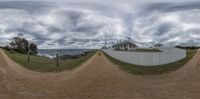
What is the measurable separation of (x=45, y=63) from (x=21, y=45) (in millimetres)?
503

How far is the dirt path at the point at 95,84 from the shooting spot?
5297 millimetres

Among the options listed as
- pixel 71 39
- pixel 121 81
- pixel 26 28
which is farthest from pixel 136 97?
pixel 26 28

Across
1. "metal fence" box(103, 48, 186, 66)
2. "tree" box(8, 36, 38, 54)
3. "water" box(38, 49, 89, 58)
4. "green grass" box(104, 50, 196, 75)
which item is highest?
"tree" box(8, 36, 38, 54)

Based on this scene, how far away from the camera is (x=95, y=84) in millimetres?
5730

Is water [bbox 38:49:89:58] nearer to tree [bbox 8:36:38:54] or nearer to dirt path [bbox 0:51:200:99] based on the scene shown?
tree [bbox 8:36:38:54]

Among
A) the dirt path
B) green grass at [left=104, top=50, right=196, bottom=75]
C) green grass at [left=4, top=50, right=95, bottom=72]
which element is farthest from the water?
green grass at [left=104, top=50, right=196, bottom=75]

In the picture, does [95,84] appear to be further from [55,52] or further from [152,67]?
[55,52]

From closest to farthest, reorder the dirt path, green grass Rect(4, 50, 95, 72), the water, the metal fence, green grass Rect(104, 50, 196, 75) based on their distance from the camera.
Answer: the water
green grass Rect(4, 50, 95, 72)
the metal fence
green grass Rect(104, 50, 196, 75)
the dirt path

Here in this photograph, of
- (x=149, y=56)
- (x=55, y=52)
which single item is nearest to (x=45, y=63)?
(x=55, y=52)

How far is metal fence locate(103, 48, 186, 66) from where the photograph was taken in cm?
496

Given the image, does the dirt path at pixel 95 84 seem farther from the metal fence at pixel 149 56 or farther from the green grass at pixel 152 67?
the metal fence at pixel 149 56

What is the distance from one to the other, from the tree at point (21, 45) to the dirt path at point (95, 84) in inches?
19.6

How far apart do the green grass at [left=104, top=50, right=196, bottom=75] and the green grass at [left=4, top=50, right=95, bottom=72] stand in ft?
1.86

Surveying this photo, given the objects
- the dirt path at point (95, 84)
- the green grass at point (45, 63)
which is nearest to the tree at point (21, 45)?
the green grass at point (45, 63)
